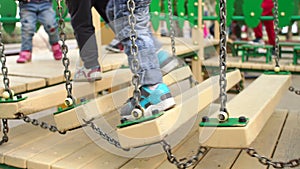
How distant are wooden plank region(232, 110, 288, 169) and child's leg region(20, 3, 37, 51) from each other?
7.15 feet

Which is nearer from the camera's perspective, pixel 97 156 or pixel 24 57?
pixel 97 156

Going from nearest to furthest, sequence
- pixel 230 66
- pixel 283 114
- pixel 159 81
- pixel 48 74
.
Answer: pixel 159 81
pixel 283 114
pixel 48 74
pixel 230 66

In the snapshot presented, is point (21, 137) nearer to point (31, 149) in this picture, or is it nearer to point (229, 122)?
point (31, 149)

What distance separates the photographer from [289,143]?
6.10 feet

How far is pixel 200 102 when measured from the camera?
1.85 meters

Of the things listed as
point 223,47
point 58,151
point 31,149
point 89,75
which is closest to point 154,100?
point 223,47

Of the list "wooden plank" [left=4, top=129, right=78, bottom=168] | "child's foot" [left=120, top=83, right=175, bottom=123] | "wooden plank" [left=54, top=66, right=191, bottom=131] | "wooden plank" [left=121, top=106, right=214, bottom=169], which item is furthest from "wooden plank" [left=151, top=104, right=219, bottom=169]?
"wooden plank" [left=4, top=129, right=78, bottom=168]

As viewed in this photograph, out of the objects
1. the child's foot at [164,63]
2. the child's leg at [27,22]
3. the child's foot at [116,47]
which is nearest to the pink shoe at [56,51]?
the child's leg at [27,22]

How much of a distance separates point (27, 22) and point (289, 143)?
243 centimetres

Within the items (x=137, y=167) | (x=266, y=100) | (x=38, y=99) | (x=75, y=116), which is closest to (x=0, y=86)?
(x=38, y=99)

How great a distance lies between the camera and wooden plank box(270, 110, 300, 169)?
1689 millimetres

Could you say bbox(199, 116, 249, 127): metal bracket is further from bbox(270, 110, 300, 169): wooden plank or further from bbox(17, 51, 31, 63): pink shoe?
bbox(17, 51, 31, 63): pink shoe

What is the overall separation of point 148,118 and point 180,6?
10.9ft

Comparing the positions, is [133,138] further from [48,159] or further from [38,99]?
[38,99]
